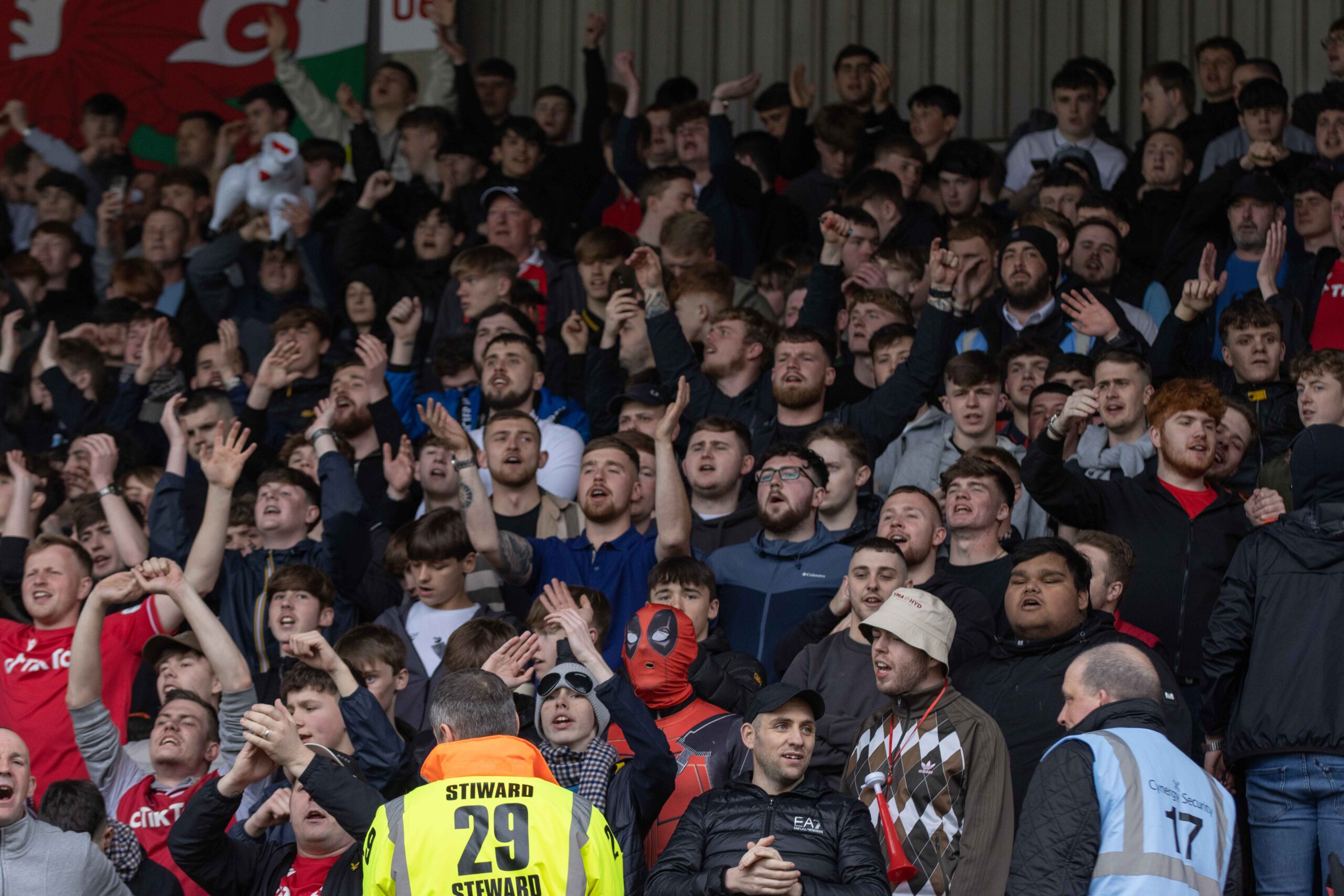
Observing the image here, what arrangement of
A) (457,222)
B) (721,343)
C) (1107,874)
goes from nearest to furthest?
(1107,874), (721,343), (457,222)

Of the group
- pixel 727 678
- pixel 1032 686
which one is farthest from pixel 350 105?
pixel 1032 686

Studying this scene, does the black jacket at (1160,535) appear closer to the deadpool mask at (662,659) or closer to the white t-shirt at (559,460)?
the deadpool mask at (662,659)

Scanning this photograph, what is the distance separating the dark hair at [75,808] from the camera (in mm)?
5805

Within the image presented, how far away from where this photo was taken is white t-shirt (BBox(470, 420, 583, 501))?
28.1ft

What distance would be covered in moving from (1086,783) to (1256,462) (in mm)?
3388

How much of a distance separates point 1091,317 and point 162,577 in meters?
4.54

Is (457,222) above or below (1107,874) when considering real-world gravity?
above

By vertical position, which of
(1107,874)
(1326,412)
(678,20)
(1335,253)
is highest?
(678,20)

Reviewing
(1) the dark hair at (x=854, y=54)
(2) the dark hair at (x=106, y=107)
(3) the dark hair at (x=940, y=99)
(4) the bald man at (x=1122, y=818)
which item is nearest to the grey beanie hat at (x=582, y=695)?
(4) the bald man at (x=1122, y=818)

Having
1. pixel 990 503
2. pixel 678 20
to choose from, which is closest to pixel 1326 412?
pixel 990 503

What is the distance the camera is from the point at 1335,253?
8.90 m

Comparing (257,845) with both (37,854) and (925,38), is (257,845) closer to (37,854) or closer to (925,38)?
(37,854)

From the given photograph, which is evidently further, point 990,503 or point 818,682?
point 990,503

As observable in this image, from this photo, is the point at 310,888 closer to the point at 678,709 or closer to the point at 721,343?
the point at 678,709
